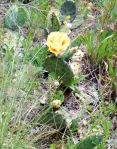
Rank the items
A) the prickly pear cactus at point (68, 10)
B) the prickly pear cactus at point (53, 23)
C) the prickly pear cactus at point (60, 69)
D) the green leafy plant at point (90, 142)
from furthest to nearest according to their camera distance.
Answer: the prickly pear cactus at point (68, 10)
the prickly pear cactus at point (53, 23)
the prickly pear cactus at point (60, 69)
the green leafy plant at point (90, 142)

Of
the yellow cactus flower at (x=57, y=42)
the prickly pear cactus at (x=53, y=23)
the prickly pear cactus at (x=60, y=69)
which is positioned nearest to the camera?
the yellow cactus flower at (x=57, y=42)

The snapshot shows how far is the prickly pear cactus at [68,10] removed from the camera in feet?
7.90

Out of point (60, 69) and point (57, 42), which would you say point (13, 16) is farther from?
point (57, 42)

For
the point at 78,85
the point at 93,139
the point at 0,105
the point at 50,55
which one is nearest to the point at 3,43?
the point at 50,55

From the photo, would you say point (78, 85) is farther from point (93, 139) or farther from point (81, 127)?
point (93, 139)

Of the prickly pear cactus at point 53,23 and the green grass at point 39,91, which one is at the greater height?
the prickly pear cactus at point 53,23

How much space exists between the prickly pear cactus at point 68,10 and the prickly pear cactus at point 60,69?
1.85 ft

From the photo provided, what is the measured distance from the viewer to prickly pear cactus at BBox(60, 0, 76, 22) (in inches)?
94.8

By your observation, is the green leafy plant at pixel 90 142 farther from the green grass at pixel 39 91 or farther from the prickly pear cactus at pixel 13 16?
the prickly pear cactus at pixel 13 16

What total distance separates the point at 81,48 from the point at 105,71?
8.5 inches

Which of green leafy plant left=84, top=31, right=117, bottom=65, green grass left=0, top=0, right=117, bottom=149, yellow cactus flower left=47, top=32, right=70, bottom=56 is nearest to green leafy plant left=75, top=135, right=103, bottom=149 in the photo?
green grass left=0, top=0, right=117, bottom=149

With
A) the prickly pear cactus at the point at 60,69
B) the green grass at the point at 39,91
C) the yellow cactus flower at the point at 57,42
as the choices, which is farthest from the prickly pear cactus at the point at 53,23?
the yellow cactus flower at the point at 57,42

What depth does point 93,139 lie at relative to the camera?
5.04 feet

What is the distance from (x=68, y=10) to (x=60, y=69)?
25.5 inches
